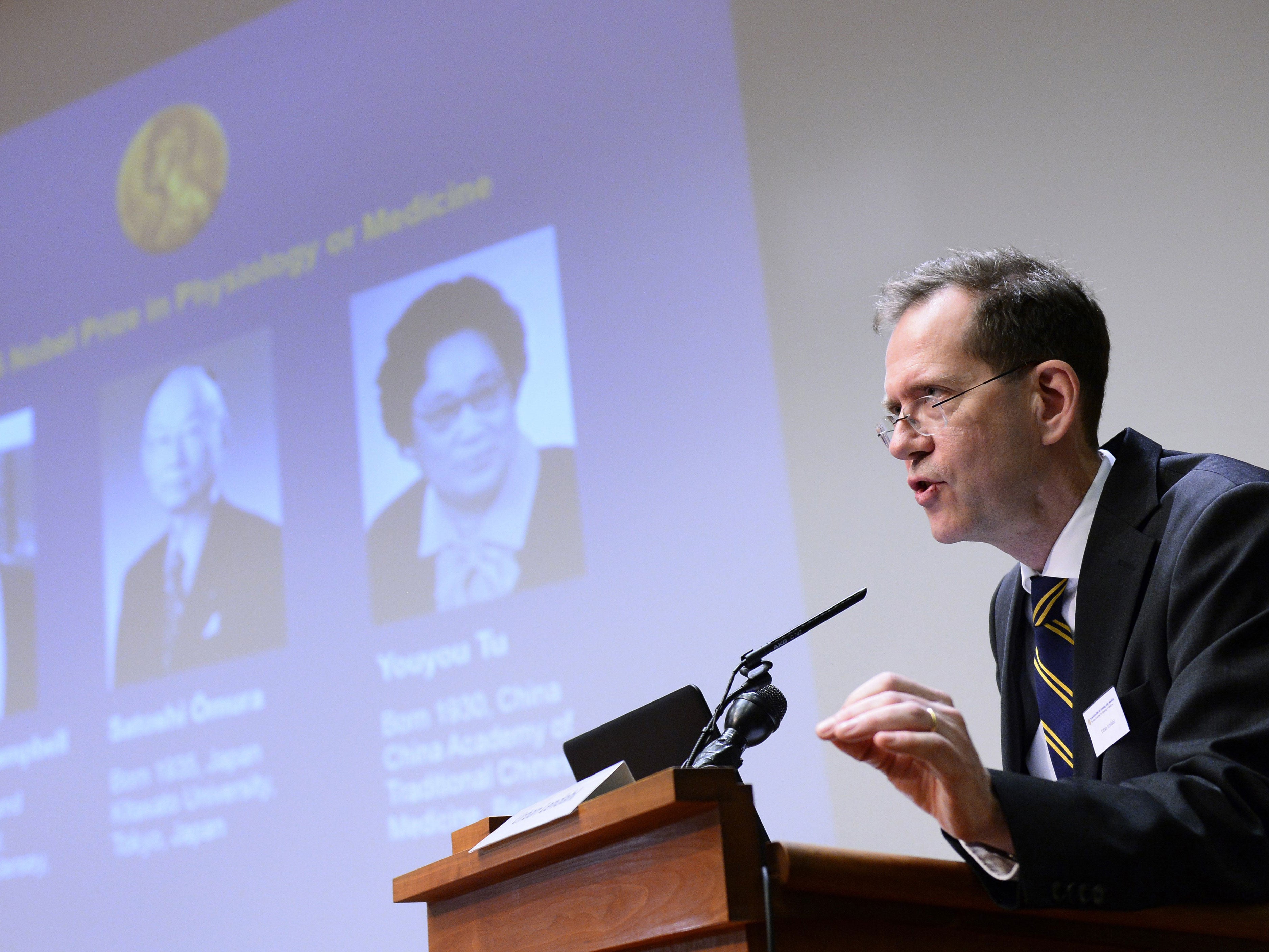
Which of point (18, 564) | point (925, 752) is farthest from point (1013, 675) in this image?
point (18, 564)

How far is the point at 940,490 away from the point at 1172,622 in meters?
0.42

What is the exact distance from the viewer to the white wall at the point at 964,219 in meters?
2.67

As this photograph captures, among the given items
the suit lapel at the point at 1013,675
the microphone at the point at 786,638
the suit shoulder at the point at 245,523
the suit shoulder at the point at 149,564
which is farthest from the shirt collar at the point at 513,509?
the microphone at the point at 786,638

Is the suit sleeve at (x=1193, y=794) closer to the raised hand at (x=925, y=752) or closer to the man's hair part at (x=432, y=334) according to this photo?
the raised hand at (x=925, y=752)

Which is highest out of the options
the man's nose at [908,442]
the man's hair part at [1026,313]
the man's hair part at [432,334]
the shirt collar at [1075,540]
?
the man's hair part at [432,334]

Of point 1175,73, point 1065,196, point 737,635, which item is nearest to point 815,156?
point 1065,196

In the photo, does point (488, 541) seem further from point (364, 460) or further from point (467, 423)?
point (364, 460)

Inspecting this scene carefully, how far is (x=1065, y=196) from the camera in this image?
285 cm

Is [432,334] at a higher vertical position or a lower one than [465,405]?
higher

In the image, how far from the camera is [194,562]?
4012mm

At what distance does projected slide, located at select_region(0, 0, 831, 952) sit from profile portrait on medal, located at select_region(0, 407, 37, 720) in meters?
0.01

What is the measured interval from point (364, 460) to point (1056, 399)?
2454 mm

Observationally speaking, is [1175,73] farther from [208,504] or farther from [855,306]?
[208,504]

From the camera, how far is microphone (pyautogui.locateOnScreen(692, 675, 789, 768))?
1.24m
